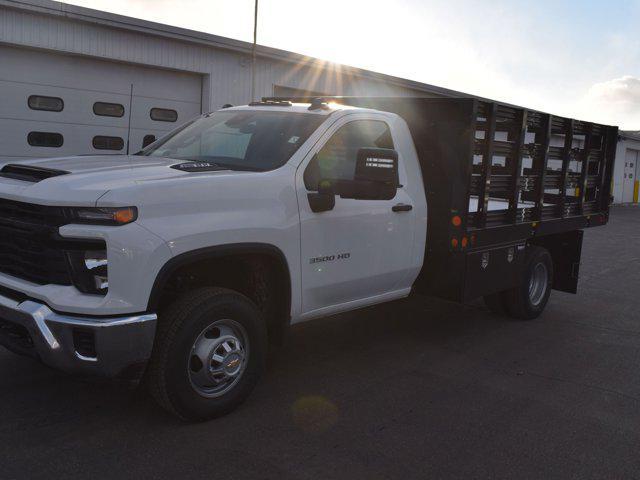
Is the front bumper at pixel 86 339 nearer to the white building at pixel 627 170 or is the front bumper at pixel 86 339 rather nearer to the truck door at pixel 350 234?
the truck door at pixel 350 234

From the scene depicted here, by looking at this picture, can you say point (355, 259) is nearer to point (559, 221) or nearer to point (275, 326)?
point (275, 326)

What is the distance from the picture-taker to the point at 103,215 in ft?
10.9

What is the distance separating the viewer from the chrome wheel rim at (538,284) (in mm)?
7102

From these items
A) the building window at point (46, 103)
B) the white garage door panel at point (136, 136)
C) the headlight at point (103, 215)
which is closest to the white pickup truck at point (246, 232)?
the headlight at point (103, 215)

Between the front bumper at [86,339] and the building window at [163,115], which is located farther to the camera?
the building window at [163,115]

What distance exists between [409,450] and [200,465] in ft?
3.86

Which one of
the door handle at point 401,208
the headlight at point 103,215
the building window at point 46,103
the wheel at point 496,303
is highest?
the building window at point 46,103

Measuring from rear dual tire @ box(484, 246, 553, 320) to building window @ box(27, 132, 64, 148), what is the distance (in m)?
7.55

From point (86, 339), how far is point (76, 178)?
0.89m

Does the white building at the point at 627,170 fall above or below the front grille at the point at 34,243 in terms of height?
above

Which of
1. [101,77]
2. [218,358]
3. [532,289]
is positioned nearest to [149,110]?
[101,77]

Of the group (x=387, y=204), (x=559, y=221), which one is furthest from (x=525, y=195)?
(x=387, y=204)

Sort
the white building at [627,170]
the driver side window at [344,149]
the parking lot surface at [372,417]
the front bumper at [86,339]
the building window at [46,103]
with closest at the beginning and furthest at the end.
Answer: the front bumper at [86,339]
the parking lot surface at [372,417]
the driver side window at [344,149]
the building window at [46,103]
the white building at [627,170]

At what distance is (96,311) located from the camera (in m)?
3.31
